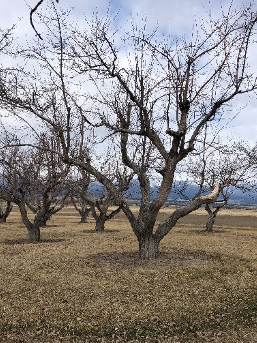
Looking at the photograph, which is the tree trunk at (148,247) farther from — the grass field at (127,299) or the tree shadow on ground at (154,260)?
the grass field at (127,299)

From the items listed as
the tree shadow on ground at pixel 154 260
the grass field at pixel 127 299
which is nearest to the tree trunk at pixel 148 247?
the tree shadow on ground at pixel 154 260

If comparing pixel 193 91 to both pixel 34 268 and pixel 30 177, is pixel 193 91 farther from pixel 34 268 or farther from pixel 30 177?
pixel 30 177

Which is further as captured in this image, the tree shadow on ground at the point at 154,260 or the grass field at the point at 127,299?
the tree shadow on ground at the point at 154,260

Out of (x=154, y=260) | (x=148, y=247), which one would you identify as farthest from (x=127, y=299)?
(x=148, y=247)

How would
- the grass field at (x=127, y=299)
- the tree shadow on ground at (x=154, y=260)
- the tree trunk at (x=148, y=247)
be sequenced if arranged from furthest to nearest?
1. the tree trunk at (x=148, y=247)
2. the tree shadow on ground at (x=154, y=260)
3. the grass field at (x=127, y=299)

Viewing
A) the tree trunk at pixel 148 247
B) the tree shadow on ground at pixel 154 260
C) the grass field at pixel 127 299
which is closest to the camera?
the grass field at pixel 127 299

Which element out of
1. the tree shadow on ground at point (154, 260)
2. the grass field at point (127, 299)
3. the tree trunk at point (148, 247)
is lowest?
the grass field at point (127, 299)

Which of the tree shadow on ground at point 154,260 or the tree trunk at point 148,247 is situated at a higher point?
the tree trunk at point 148,247

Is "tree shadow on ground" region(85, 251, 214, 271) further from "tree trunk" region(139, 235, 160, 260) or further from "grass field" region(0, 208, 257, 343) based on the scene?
"tree trunk" region(139, 235, 160, 260)

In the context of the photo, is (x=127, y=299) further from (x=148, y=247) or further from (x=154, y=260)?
(x=148, y=247)

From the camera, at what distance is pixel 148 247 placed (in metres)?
14.1

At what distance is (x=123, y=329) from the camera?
7051 millimetres

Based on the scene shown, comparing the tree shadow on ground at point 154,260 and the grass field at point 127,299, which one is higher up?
the tree shadow on ground at point 154,260

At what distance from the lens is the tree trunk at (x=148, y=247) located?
1413cm
